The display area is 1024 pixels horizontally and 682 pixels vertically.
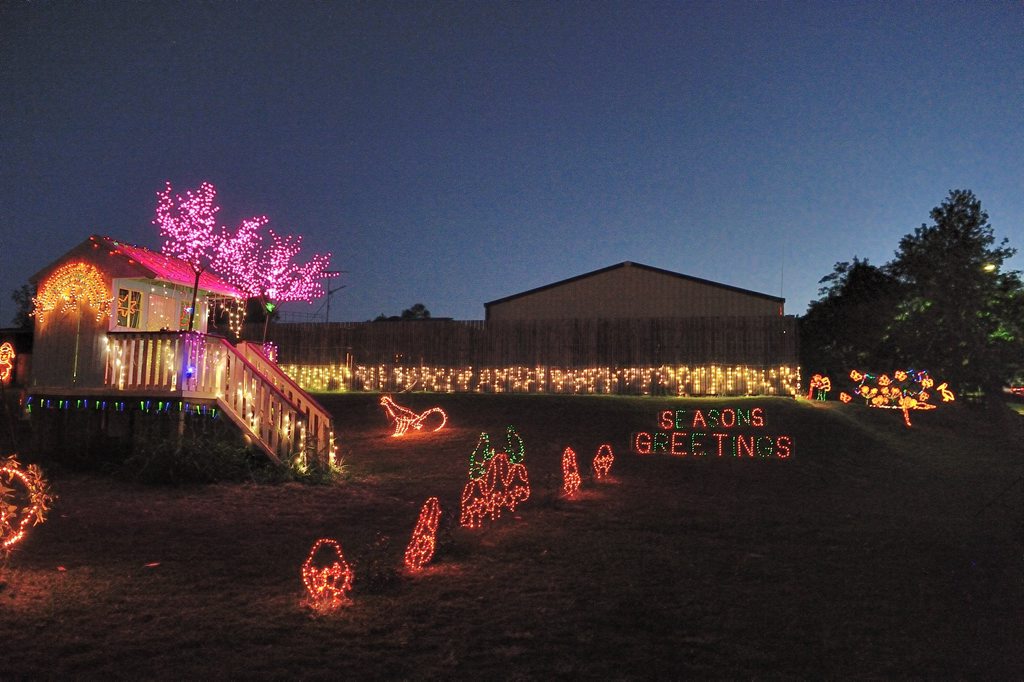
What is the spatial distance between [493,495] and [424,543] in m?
2.45

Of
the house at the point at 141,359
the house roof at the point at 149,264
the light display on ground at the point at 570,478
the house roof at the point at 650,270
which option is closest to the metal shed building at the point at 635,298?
the house roof at the point at 650,270

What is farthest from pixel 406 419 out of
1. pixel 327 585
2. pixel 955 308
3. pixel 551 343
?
pixel 955 308

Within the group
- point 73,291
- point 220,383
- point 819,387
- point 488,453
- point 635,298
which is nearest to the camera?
point 220,383

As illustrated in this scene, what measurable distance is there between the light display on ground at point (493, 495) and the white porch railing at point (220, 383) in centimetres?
280

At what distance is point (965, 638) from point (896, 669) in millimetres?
912

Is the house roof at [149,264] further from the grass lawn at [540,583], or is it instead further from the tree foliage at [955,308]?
the tree foliage at [955,308]

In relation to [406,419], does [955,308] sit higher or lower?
higher

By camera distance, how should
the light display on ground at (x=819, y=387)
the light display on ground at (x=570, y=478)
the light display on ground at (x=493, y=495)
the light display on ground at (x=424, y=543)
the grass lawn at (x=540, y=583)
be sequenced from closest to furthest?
the grass lawn at (x=540, y=583) < the light display on ground at (x=424, y=543) < the light display on ground at (x=493, y=495) < the light display on ground at (x=570, y=478) < the light display on ground at (x=819, y=387)

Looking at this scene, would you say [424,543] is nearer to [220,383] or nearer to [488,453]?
[488,453]

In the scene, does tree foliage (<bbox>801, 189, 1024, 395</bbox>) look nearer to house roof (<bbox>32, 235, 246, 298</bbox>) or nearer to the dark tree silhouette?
the dark tree silhouette

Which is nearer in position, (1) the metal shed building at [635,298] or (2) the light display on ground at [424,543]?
(2) the light display on ground at [424,543]

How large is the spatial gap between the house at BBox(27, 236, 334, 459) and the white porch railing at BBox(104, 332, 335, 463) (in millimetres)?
16

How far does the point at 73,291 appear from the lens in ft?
41.2

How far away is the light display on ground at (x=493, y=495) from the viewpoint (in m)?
8.45
